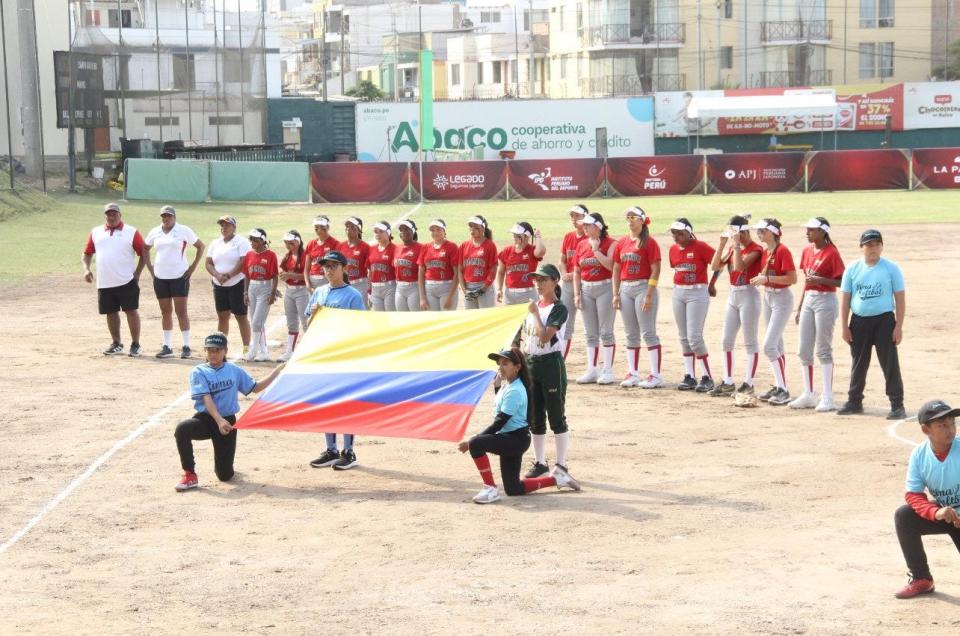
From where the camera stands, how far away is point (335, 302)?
13523 mm

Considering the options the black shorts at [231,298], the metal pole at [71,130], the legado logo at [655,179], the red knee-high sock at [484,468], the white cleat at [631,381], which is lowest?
the white cleat at [631,381]

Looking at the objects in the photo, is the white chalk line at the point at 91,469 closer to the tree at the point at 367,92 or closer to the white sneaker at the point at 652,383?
the white sneaker at the point at 652,383

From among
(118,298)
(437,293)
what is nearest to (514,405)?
(437,293)

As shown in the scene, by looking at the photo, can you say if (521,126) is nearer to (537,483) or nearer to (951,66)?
(951,66)

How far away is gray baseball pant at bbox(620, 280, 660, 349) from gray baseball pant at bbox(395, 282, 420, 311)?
9.14 feet

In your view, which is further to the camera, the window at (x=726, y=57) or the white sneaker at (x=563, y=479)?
the window at (x=726, y=57)

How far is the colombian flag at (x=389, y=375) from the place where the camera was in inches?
479

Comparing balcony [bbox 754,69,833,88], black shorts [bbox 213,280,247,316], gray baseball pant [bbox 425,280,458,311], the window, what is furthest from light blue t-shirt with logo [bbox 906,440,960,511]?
balcony [bbox 754,69,833,88]

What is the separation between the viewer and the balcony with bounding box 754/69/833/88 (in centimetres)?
7869

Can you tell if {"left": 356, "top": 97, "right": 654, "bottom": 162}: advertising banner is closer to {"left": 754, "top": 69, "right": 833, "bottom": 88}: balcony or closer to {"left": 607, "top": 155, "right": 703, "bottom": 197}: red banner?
{"left": 754, "top": 69, "right": 833, "bottom": 88}: balcony

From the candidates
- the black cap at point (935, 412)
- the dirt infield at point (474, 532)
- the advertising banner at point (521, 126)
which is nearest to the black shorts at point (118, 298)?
the dirt infield at point (474, 532)

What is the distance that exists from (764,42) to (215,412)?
71282 mm

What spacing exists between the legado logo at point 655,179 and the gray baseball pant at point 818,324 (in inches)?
1456

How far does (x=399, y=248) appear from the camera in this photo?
58.5ft
